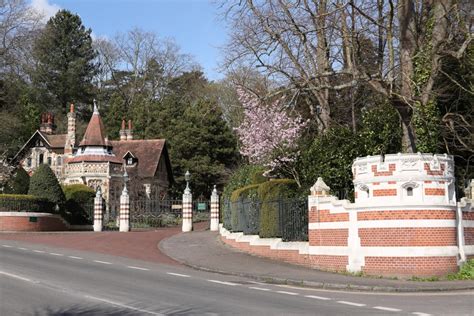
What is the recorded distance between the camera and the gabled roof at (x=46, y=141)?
6031 cm

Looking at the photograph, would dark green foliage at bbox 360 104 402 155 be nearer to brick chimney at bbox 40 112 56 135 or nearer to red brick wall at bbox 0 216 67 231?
red brick wall at bbox 0 216 67 231

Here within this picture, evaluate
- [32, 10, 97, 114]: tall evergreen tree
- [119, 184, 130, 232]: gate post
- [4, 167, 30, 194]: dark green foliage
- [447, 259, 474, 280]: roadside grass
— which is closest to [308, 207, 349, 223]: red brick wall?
[447, 259, 474, 280]: roadside grass

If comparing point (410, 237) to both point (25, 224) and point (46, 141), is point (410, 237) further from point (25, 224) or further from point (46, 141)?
point (46, 141)

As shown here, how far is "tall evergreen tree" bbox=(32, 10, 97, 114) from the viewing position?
71.4 meters

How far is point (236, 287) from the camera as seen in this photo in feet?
48.4

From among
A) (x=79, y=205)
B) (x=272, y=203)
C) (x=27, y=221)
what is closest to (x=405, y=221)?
(x=272, y=203)

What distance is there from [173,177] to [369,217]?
44.9 metres

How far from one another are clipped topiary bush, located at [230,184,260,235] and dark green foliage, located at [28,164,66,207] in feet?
50.9

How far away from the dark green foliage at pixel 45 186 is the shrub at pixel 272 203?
19.3 metres

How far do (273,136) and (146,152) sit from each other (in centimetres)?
3026

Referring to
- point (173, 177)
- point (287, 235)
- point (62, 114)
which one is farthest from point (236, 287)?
point (62, 114)

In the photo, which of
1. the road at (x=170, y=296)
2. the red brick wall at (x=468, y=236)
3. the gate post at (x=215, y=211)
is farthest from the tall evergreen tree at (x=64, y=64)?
the red brick wall at (x=468, y=236)

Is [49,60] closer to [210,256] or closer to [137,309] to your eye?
[210,256]

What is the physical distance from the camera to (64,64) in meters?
73.1
